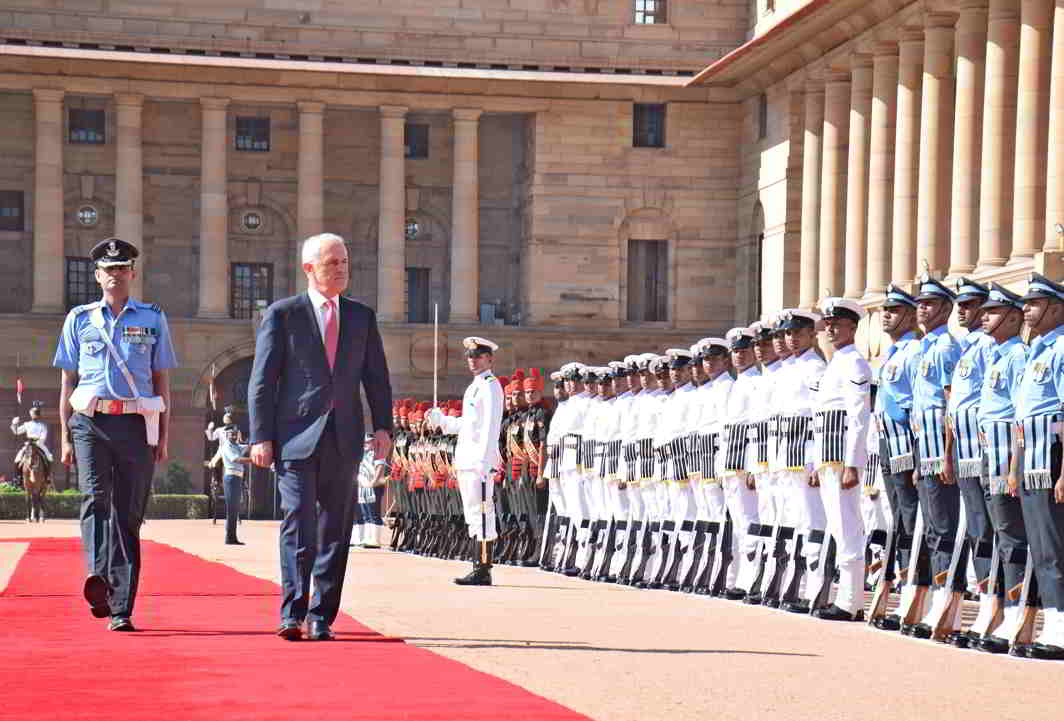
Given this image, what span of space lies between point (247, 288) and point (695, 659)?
54778 mm

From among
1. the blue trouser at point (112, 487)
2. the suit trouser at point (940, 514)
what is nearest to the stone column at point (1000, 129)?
the suit trouser at point (940, 514)

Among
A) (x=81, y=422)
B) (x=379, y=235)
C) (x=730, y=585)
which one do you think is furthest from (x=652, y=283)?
(x=81, y=422)

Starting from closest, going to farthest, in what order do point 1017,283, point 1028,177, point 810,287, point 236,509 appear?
1. point 236,509
2. point 1017,283
3. point 1028,177
4. point 810,287

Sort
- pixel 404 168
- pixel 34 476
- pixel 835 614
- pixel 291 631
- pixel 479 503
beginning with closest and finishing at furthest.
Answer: pixel 291 631, pixel 835 614, pixel 479 503, pixel 34 476, pixel 404 168

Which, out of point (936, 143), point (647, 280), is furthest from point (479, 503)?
point (647, 280)

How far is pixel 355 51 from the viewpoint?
6400cm

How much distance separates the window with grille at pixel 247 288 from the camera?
66.2 metres

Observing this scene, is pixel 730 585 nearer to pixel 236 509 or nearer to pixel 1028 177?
pixel 236 509

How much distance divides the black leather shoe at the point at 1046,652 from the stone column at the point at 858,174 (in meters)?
40.8

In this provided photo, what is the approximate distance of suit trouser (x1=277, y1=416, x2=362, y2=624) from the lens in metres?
12.7

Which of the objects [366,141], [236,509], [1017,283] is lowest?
[236,509]

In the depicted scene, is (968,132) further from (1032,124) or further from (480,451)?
(480,451)

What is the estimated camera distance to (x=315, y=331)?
42.8 feet

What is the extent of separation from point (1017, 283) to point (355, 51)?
27.8m
